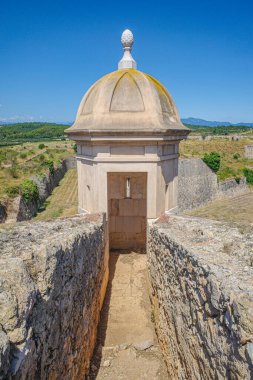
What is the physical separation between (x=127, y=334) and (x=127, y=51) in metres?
5.90

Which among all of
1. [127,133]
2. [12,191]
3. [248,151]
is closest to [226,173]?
[248,151]

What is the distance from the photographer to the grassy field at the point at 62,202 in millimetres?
25391

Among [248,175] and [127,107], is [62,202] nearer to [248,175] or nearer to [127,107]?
[248,175]

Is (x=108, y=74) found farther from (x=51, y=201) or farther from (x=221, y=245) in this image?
(x=51, y=201)

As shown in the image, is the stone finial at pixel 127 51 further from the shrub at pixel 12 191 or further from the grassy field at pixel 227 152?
the grassy field at pixel 227 152

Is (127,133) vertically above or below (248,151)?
above

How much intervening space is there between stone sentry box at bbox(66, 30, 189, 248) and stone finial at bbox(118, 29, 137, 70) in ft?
0.50

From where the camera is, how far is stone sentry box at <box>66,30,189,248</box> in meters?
5.93

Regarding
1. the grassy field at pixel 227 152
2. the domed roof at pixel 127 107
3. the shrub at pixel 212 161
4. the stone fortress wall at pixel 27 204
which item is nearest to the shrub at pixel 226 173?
the grassy field at pixel 227 152

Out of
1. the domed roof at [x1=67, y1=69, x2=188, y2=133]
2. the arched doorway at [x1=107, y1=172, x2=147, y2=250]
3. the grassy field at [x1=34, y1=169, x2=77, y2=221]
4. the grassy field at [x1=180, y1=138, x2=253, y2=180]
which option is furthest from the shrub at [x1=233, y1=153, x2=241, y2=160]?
the domed roof at [x1=67, y1=69, x2=188, y2=133]

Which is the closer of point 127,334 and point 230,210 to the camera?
point 127,334

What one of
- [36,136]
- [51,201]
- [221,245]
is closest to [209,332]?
[221,245]

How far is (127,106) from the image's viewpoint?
20.3 ft

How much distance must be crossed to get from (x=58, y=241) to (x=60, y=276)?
0.46 meters
